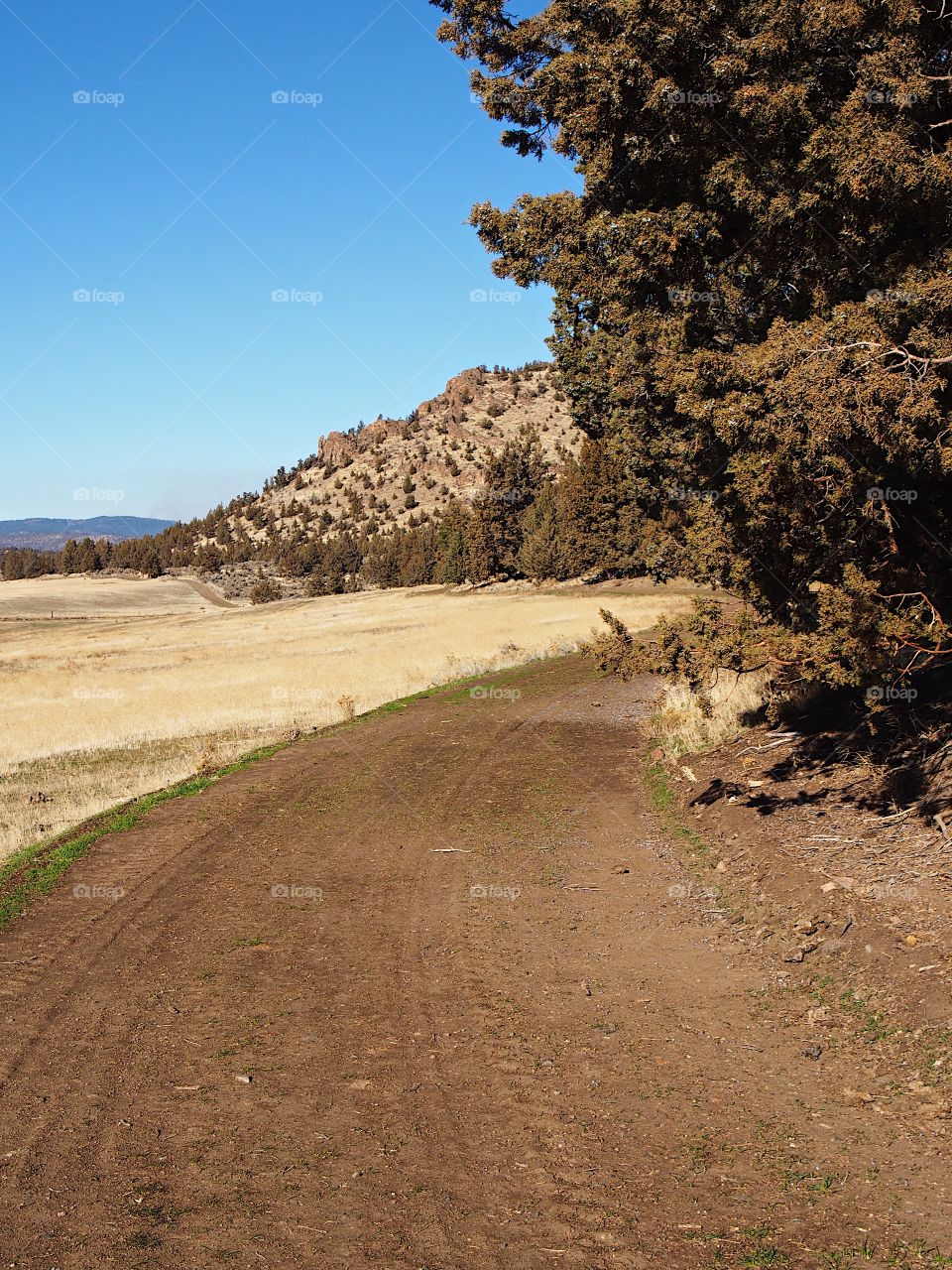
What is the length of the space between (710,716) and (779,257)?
7536 mm

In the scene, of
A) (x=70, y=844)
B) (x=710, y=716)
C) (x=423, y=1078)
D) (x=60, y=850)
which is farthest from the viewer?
(x=710, y=716)

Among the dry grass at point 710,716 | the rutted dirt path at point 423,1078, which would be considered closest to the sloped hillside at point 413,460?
the dry grass at point 710,716

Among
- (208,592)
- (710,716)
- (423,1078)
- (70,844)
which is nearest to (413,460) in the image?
(208,592)

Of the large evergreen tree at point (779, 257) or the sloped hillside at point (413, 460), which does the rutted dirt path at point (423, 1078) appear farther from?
the sloped hillside at point (413, 460)

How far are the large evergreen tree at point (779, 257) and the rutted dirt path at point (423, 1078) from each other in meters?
3.62

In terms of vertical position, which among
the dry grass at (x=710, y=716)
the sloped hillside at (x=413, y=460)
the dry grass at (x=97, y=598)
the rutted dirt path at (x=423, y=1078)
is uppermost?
the sloped hillside at (x=413, y=460)

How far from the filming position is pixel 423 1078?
232 inches

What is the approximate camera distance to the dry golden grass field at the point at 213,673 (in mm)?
18500

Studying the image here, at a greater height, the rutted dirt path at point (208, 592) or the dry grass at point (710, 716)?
the rutted dirt path at point (208, 592)

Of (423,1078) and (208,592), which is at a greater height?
(208,592)

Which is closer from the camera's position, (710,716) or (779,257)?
(779,257)

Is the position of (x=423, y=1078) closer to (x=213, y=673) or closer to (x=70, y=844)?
(x=70, y=844)

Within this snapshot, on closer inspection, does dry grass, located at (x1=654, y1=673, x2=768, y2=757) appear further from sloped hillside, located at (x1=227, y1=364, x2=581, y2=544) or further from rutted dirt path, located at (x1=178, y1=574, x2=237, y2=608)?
sloped hillside, located at (x1=227, y1=364, x2=581, y2=544)

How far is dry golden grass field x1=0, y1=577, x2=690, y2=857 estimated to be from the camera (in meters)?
18.5
